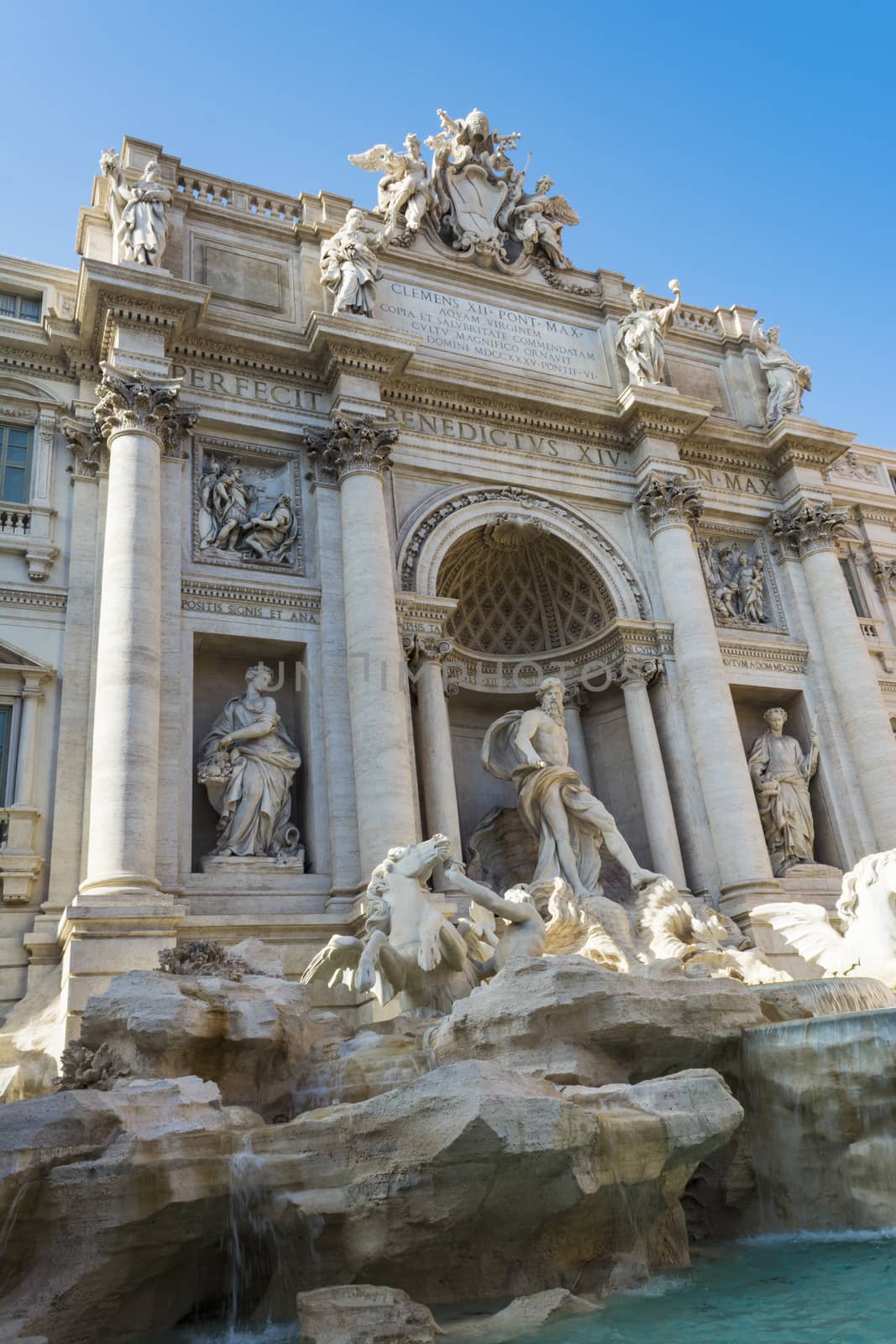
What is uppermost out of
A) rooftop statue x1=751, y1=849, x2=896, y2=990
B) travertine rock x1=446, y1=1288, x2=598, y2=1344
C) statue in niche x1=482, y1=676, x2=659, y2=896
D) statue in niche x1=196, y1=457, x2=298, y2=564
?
statue in niche x1=196, y1=457, x2=298, y2=564

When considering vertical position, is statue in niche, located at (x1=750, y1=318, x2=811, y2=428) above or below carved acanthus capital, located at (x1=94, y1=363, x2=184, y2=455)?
above

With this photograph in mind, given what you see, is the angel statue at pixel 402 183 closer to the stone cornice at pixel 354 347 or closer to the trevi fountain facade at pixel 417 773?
the trevi fountain facade at pixel 417 773

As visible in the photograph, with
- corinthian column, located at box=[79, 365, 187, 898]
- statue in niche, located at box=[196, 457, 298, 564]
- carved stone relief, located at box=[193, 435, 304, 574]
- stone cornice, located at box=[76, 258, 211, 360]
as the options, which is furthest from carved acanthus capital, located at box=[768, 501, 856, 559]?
corinthian column, located at box=[79, 365, 187, 898]

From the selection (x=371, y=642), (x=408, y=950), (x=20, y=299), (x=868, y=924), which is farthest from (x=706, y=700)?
(x=20, y=299)

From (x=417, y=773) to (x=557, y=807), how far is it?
2052mm

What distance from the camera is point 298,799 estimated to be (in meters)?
14.5

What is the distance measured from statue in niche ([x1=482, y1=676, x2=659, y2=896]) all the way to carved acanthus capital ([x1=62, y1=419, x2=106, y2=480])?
7.02 meters

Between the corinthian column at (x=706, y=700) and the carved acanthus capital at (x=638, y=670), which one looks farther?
the carved acanthus capital at (x=638, y=670)

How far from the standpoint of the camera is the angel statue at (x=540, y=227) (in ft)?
66.0

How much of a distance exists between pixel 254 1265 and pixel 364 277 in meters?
14.6

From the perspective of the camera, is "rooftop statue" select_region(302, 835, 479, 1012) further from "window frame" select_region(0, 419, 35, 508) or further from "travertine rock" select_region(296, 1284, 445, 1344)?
"window frame" select_region(0, 419, 35, 508)

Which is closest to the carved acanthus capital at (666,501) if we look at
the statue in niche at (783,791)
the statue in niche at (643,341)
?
the statue in niche at (643,341)

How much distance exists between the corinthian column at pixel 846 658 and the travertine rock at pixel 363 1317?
13732mm

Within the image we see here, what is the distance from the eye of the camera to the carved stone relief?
50.2 ft
